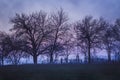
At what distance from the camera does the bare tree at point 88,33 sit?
54750 mm

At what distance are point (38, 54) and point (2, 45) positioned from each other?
751 centimetres

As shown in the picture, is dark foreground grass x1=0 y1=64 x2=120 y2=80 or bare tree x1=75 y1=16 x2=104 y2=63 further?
bare tree x1=75 y1=16 x2=104 y2=63

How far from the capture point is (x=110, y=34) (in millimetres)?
54094

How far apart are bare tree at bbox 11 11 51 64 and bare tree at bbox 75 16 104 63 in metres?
6.83

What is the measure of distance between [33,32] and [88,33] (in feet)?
38.0

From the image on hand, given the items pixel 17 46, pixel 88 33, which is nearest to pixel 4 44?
pixel 17 46

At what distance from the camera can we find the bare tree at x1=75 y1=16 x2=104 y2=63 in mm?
54750

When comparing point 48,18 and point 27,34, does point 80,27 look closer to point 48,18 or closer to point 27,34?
point 48,18

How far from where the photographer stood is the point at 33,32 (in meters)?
55.6

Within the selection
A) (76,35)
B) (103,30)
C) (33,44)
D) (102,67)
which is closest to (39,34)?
(33,44)

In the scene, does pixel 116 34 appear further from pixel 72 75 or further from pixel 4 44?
pixel 72 75

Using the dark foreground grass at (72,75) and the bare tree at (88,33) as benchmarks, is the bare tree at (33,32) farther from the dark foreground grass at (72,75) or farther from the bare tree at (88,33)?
the dark foreground grass at (72,75)

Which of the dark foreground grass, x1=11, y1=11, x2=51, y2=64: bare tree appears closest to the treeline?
x1=11, y1=11, x2=51, y2=64: bare tree

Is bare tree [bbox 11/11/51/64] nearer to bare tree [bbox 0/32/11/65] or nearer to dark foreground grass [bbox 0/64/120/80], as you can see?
bare tree [bbox 0/32/11/65]
